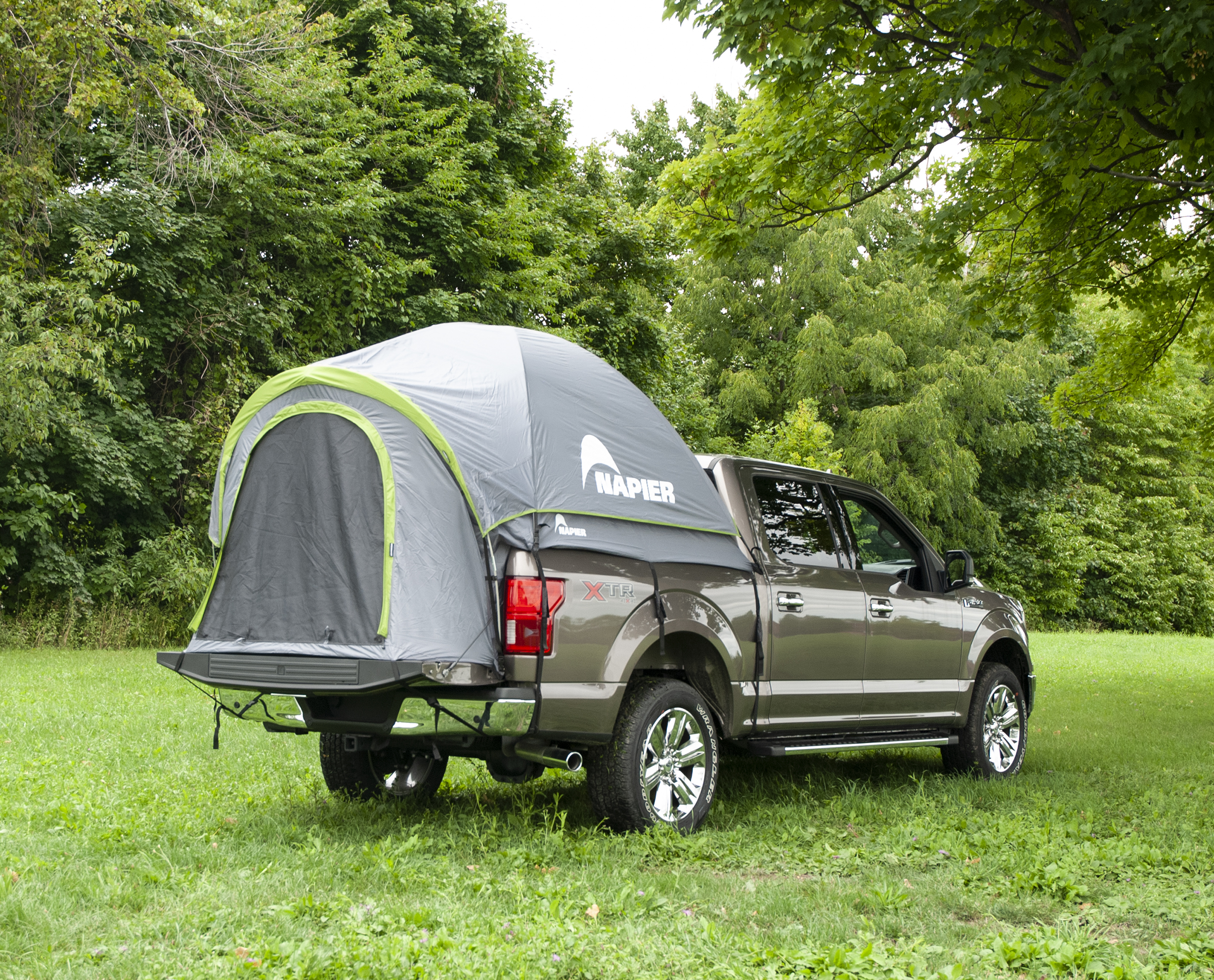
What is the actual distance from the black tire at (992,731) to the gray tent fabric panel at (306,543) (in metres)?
4.52

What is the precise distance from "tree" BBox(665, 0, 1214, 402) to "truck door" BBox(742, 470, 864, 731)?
305cm

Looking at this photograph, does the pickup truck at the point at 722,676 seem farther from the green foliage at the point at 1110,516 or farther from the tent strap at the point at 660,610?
the green foliage at the point at 1110,516

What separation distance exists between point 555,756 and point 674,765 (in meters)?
0.90

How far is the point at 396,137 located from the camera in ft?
61.2

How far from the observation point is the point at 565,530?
5.21 metres

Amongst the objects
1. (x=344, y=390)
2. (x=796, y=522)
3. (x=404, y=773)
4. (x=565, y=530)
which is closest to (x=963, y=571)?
(x=796, y=522)

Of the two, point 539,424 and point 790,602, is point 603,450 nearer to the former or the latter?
point 539,424

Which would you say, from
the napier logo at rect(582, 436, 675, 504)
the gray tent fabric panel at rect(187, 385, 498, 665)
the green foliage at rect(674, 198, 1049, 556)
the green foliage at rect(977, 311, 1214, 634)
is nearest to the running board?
the napier logo at rect(582, 436, 675, 504)

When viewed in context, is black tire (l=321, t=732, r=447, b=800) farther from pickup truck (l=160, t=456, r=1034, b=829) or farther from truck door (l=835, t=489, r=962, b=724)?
truck door (l=835, t=489, r=962, b=724)

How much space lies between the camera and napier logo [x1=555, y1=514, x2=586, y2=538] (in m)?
5.19

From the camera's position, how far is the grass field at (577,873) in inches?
144

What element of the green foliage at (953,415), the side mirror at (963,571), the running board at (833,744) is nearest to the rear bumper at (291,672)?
the running board at (833,744)

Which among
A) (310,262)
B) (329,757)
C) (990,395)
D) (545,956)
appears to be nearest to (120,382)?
(310,262)

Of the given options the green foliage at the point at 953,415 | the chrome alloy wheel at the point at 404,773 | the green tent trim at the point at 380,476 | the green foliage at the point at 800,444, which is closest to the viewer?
the green tent trim at the point at 380,476
